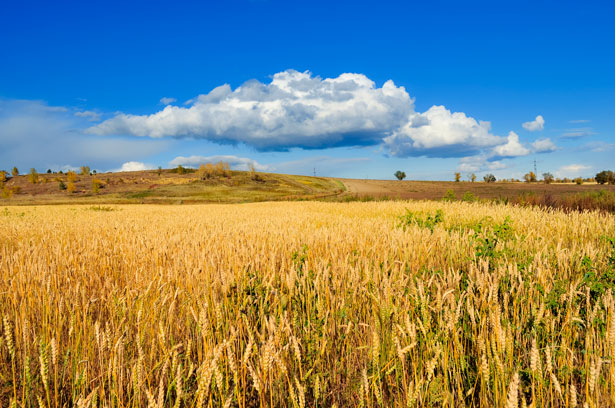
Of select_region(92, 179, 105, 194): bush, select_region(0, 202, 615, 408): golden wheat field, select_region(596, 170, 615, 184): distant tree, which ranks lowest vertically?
select_region(0, 202, 615, 408): golden wheat field

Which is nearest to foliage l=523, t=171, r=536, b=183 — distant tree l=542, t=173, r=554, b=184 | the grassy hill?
distant tree l=542, t=173, r=554, b=184

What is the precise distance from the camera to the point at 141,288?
3504 mm

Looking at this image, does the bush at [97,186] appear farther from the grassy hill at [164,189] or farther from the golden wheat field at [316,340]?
the golden wheat field at [316,340]

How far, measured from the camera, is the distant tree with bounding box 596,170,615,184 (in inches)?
3029

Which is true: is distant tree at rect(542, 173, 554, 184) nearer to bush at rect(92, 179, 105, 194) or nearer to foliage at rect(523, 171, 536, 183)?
foliage at rect(523, 171, 536, 183)

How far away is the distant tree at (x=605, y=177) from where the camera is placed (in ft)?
252

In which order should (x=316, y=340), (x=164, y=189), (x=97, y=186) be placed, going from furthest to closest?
(x=97, y=186) < (x=164, y=189) < (x=316, y=340)

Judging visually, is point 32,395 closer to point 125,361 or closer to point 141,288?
point 125,361

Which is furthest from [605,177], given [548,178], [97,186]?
[97,186]

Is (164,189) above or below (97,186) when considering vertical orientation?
below

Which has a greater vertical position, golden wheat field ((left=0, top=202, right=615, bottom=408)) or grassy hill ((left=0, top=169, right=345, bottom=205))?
grassy hill ((left=0, top=169, right=345, bottom=205))

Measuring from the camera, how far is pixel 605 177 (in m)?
78.3

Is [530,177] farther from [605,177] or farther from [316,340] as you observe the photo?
[316,340]

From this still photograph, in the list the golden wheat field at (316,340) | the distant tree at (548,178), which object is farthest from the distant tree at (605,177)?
the golden wheat field at (316,340)
